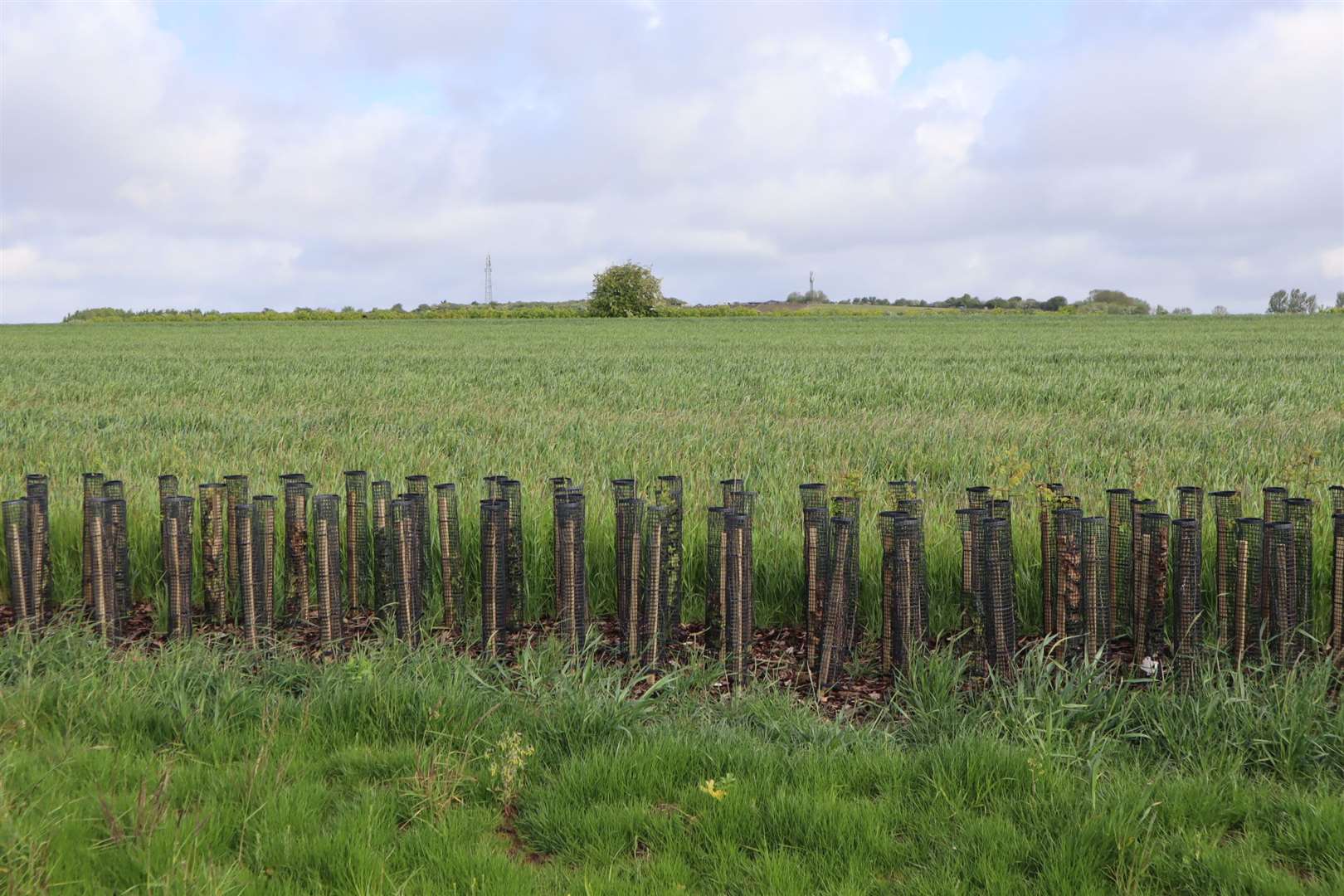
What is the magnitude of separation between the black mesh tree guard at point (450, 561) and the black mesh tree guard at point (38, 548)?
2145mm

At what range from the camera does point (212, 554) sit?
5.10 m

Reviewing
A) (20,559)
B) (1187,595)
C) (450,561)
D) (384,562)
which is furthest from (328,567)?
(1187,595)

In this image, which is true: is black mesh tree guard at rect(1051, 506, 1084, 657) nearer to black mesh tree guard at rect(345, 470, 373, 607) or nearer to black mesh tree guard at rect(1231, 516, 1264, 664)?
black mesh tree guard at rect(1231, 516, 1264, 664)

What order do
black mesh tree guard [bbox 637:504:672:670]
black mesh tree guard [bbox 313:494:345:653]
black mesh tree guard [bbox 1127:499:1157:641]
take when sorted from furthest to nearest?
black mesh tree guard [bbox 313:494:345:653], black mesh tree guard [bbox 637:504:672:670], black mesh tree guard [bbox 1127:499:1157:641]

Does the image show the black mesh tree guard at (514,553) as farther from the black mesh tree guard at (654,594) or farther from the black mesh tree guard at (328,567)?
the black mesh tree guard at (328,567)

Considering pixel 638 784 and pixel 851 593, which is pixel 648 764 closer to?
pixel 638 784

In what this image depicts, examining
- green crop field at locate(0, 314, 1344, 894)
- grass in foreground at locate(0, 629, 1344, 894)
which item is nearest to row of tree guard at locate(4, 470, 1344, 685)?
green crop field at locate(0, 314, 1344, 894)

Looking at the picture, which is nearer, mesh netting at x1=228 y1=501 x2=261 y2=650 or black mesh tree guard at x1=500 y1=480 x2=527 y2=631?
mesh netting at x1=228 y1=501 x2=261 y2=650

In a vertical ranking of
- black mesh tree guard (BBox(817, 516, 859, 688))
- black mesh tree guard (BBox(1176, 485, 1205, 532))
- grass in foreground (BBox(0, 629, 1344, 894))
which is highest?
black mesh tree guard (BBox(1176, 485, 1205, 532))

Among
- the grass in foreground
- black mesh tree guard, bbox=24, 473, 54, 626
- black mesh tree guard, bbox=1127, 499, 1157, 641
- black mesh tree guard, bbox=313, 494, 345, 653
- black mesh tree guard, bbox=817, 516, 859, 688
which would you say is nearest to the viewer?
the grass in foreground

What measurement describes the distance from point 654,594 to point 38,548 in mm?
3358

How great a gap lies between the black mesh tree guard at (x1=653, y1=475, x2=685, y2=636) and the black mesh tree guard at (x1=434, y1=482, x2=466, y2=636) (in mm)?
1046

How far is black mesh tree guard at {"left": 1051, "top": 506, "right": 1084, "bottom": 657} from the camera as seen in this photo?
4.19 metres

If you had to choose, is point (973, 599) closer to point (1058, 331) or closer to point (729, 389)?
point (729, 389)
